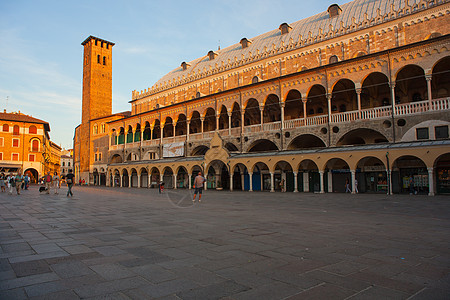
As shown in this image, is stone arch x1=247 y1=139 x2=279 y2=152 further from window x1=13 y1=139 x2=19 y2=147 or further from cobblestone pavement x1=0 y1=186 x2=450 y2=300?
window x1=13 y1=139 x2=19 y2=147

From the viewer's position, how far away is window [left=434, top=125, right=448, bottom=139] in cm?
1967

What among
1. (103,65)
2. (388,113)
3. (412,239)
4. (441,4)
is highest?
(103,65)

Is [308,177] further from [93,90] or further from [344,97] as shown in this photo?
[93,90]

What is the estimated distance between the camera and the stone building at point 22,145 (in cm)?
5478

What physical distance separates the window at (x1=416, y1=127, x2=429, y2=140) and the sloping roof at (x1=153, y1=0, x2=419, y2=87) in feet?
37.2

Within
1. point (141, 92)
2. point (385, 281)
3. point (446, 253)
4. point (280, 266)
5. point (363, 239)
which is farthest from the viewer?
point (141, 92)

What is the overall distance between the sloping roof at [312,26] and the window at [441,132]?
1160 centimetres

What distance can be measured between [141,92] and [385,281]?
48741 millimetres

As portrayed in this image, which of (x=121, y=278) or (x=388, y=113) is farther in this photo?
(x=388, y=113)

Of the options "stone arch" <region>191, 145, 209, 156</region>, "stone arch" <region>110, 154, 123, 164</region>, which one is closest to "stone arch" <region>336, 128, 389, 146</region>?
"stone arch" <region>191, 145, 209, 156</region>

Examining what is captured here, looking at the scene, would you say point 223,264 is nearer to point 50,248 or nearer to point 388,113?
point 50,248

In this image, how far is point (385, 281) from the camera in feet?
11.9

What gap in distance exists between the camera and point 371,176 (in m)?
24.7

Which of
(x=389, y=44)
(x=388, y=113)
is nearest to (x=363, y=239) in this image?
(x=388, y=113)
